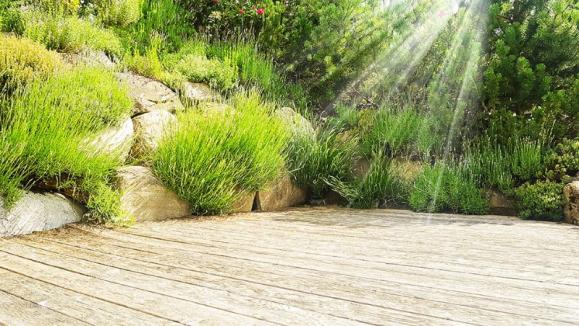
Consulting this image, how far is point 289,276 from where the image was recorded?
238cm

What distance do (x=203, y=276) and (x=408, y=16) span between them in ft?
15.7

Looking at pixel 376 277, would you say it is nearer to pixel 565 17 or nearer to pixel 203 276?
pixel 203 276

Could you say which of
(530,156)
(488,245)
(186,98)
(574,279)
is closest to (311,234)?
(488,245)

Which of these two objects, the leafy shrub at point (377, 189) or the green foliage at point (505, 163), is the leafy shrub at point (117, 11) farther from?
the green foliage at point (505, 163)

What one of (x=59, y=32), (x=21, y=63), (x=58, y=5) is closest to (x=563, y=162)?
(x=21, y=63)

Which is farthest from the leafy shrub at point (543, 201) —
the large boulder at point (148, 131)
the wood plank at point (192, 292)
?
the wood plank at point (192, 292)

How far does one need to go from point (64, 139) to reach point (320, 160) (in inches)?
102

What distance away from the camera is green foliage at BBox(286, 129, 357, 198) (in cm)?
525

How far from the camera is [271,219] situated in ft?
14.1

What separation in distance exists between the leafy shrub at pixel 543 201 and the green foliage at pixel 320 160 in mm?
1729

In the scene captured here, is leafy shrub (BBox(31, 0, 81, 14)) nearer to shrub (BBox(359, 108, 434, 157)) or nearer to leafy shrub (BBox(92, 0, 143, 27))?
leafy shrub (BBox(92, 0, 143, 27))

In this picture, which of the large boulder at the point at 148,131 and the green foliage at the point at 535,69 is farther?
the green foliage at the point at 535,69

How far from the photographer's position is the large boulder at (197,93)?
5164 millimetres

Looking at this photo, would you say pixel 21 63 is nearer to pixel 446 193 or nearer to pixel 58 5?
pixel 58 5
